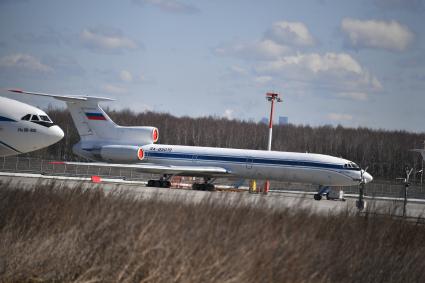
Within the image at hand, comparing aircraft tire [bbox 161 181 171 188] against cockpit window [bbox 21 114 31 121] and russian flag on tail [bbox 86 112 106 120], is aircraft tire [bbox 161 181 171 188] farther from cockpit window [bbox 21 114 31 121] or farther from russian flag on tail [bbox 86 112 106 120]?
cockpit window [bbox 21 114 31 121]

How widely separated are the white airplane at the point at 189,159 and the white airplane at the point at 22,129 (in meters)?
15.9

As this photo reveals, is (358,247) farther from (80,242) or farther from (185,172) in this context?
(185,172)

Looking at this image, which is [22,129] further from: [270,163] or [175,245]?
[270,163]

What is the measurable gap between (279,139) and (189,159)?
72.2 meters

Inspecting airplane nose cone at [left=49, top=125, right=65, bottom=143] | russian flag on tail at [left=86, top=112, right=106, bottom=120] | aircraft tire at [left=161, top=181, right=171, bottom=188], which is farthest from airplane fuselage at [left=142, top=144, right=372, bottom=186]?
airplane nose cone at [left=49, top=125, right=65, bottom=143]

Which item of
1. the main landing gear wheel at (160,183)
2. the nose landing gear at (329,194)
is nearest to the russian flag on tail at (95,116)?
the main landing gear wheel at (160,183)

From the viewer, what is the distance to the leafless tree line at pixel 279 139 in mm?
110875

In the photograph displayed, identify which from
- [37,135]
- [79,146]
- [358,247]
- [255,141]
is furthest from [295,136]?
[358,247]

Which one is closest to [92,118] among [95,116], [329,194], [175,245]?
[95,116]

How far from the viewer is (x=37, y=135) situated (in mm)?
28578

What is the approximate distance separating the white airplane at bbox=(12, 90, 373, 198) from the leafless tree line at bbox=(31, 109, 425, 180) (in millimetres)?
55161

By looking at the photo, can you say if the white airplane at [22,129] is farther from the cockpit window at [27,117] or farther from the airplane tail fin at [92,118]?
the airplane tail fin at [92,118]

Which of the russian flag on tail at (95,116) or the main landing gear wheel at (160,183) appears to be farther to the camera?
the russian flag on tail at (95,116)

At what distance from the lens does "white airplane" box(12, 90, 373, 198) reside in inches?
1781
